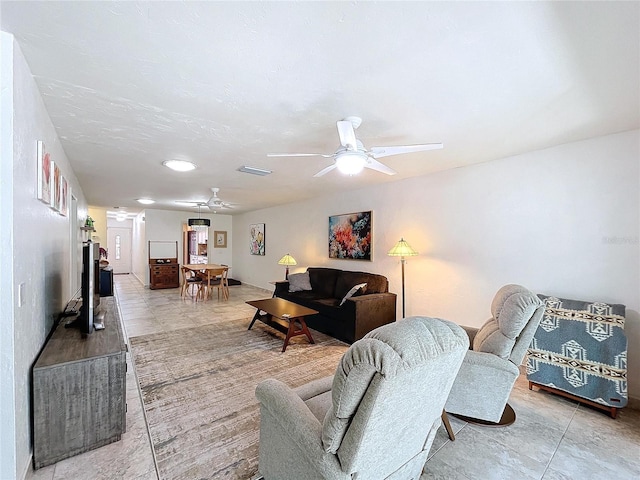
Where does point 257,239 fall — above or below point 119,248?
above

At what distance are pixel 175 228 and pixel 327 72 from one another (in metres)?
8.61

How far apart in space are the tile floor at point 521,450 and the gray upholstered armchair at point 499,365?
0.20 meters

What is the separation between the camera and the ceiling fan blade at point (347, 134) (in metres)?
2.04

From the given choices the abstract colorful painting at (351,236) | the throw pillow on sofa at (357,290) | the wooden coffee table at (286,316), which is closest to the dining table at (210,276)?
the wooden coffee table at (286,316)

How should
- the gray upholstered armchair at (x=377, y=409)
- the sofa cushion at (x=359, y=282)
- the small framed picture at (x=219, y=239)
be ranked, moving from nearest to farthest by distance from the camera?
the gray upholstered armchair at (x=377, y=409), the sofa cushion at (x=359, y=282), the small framed picture at (x=219, y=239)

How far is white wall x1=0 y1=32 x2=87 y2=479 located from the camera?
142cm

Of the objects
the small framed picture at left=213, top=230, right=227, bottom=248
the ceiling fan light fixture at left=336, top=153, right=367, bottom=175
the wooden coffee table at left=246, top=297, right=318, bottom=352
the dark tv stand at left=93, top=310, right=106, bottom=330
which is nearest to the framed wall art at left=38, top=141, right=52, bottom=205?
the dark tv stand at left=93, top=310, right=106, bottom=330

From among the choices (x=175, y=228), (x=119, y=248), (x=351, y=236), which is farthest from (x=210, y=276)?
(x=119, y=248)

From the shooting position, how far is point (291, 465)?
1368 millimetres

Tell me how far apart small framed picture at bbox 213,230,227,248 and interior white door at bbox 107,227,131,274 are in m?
4.79

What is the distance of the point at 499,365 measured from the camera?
2.02 metres

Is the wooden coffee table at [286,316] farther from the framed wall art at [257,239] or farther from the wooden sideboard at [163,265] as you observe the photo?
the wooden sideboard at [163,265]

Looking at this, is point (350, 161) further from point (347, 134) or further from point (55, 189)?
point (55, 189)

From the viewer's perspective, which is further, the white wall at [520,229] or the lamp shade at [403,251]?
the lamp shade at [403,251]
